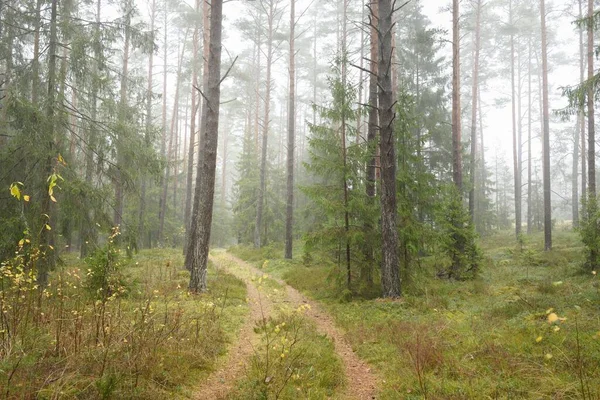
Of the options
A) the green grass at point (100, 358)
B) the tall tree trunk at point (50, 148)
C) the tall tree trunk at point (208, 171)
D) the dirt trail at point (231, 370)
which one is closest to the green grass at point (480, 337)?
the dirt trail at point (231, 370)

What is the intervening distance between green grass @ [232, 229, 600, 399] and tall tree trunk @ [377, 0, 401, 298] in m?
0.70

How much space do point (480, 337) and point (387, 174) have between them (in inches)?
164

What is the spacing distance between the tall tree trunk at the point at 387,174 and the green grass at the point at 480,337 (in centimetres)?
70

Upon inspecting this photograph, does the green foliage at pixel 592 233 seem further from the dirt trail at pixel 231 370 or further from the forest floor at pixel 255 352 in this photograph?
the dirt trail at pixel 231 370

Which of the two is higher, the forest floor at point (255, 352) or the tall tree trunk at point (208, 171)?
the tall tree trunk at point (208, 171)

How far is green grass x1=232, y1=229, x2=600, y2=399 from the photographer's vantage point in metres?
3.84

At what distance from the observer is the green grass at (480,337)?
384 cm

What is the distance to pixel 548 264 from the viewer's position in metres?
12.6

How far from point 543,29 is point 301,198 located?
18.3 meters

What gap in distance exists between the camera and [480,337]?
17.7 feet

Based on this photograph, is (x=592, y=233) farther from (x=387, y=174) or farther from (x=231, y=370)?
(x=231, y=370)

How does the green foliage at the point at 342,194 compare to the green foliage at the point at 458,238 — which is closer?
the green foliage at the point at 342,194

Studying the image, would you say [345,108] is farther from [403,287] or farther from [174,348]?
[174,348]

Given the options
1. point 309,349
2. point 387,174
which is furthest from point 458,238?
point 309,349
